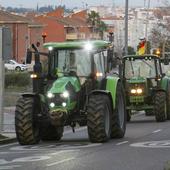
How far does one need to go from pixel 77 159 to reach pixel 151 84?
1420cm

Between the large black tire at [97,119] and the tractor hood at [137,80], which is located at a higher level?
the tractor hood at [137,80]

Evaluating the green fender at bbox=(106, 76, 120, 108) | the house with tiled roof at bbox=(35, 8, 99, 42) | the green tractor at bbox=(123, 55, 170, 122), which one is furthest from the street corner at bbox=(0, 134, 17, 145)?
the house with tiled roof at bbox=(35, 8, 99, 42)

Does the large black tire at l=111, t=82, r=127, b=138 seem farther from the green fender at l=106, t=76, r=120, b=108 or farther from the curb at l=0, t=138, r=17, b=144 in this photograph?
the curb at l=0, t=138, r=17, b=144

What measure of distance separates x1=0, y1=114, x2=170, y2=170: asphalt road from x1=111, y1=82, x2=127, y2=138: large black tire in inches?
12.3

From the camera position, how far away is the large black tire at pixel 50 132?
1967 cm

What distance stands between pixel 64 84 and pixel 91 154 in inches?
136

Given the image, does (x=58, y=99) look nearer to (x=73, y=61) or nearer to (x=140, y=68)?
(x=73, y=61)

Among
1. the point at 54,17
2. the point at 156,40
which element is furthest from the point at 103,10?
the point at 156,40

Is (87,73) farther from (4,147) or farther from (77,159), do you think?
(77,159)

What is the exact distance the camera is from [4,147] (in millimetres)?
18688

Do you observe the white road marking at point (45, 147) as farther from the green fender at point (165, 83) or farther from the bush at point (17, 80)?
the bush at point (17, 80)

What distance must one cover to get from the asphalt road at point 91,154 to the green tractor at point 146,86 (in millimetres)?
5894

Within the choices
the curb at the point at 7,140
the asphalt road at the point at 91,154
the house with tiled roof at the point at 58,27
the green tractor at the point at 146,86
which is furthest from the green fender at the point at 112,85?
the house with tiled roof at the point at 58,27

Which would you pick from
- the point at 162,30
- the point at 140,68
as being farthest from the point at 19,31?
the point at 140,68
